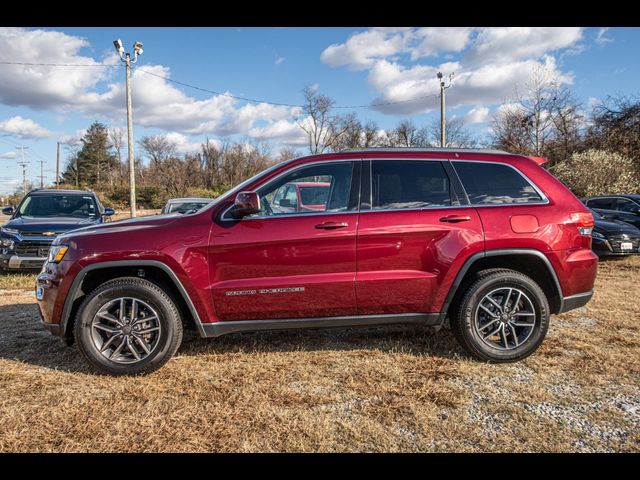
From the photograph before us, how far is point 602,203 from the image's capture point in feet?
39.1

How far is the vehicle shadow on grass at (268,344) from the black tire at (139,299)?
305 millimetres

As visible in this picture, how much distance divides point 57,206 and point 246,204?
758 centimetres

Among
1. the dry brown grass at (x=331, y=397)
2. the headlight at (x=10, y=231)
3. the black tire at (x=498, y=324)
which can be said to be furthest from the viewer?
the headlight at (x=10, y=231)

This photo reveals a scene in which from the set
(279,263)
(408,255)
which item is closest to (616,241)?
(408,255)

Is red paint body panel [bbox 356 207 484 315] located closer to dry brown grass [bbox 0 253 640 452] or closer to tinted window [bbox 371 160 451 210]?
tinted window [bbox 371 160 451 210]

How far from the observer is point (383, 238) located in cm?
345

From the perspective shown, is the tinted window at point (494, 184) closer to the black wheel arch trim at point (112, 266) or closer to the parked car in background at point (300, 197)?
the parked car in background at point (300, 197)

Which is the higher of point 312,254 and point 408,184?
point 408,184

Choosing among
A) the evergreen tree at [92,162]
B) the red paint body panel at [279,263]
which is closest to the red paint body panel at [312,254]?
→ the red paint body panel at [279,263]

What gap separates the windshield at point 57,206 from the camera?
28.9 ft

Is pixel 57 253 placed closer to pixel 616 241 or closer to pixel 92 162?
pixel 616 241

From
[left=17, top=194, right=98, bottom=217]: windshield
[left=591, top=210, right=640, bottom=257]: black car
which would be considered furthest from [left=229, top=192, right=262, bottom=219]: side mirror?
[left=591, top=210, right=640, bottom=257]: black car
